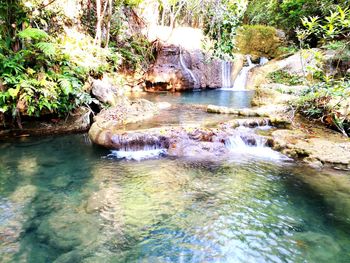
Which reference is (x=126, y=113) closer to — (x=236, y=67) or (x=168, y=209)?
(x=168, y=209)

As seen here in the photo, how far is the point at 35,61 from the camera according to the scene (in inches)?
262

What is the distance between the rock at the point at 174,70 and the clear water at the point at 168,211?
877cm

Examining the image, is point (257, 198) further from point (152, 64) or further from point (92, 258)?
point (152, 64)

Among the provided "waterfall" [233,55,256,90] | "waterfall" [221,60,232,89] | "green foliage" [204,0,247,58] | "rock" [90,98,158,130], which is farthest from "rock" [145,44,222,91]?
"green foliage" [204,0,247,58]

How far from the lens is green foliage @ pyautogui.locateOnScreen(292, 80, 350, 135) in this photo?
Result: 21.1 feet

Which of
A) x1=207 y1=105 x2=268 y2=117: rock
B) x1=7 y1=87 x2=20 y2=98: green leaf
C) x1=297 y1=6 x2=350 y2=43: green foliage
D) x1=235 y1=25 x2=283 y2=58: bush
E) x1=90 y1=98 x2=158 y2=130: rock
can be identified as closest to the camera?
x1=297 y1=6 x2=350 y2=43: green foliage

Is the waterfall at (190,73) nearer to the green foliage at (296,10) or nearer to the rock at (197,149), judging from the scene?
the green foliage at (296,10)

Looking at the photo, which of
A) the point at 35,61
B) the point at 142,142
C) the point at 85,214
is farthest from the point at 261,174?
the point at 35,61

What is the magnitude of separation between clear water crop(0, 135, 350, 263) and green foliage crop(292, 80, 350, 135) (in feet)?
7.01

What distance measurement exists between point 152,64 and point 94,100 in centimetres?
703

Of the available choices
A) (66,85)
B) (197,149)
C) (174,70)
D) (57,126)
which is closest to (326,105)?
(197,149)

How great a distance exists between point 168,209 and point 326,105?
5177 mm

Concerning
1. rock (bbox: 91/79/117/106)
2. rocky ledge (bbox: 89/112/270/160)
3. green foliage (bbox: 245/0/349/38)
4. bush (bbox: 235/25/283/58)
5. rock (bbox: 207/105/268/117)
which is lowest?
rocky ledge (bbox: 89/112/270/160)

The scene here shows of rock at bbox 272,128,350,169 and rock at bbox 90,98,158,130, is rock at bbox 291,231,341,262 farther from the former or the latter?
rock at bbox 90,98,158,130
